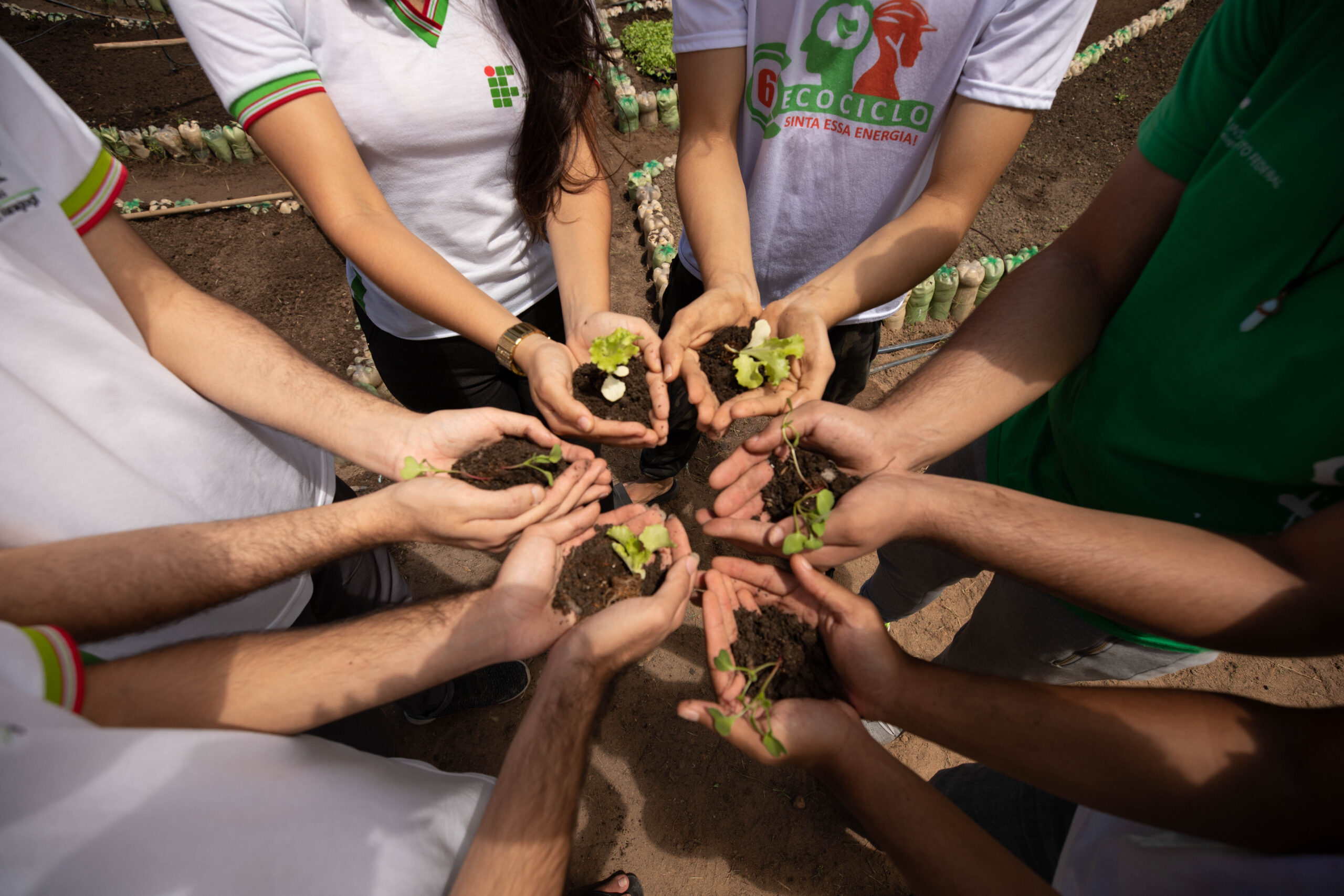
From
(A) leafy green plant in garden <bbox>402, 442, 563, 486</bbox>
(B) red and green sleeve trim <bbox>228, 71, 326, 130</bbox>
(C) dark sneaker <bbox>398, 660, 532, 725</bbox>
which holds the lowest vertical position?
(C) dark sneaker <bbox>398, 660, 532, 725</bbox>

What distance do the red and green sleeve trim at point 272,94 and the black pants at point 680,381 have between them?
180 centimetres

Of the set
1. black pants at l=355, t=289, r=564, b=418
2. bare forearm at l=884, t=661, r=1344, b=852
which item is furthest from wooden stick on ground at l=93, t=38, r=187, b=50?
bare forearm at l=884, t=661, r=1344, b=852

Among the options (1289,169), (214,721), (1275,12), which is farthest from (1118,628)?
(214,721)

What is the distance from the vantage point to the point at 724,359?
286 cm

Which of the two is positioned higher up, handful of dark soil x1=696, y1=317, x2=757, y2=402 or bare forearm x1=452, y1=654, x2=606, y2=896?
handful of dark soil x1=696, y1=317, x2=757, y2=402

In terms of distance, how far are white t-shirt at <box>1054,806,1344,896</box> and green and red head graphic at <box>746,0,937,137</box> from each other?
2.70m

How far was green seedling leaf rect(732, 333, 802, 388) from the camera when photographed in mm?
2502

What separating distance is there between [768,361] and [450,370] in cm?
168

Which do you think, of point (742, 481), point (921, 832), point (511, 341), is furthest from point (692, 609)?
point (921, 832)

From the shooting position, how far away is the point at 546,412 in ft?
8.87

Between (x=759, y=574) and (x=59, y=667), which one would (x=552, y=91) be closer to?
(x=759, y=574)

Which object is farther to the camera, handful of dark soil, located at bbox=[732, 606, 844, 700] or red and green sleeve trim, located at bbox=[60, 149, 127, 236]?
handful of dark soil, located at bbox=[732, 606, 844, 700]

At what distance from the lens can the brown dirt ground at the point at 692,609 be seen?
129 inches

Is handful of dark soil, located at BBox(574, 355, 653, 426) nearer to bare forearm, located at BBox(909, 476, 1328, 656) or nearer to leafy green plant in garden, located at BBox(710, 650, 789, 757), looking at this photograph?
leafy green plant in garden, located at BBox(710, 650, 789, 757)
